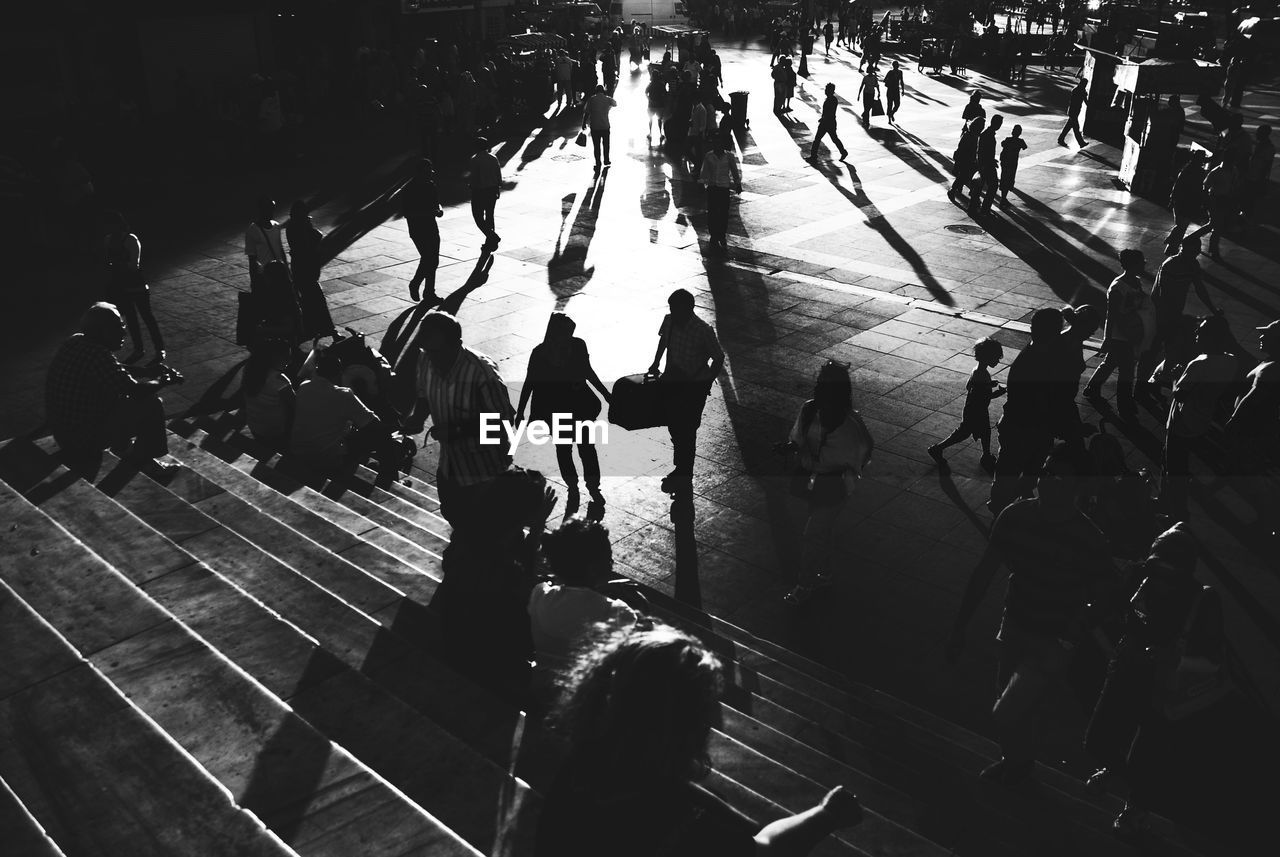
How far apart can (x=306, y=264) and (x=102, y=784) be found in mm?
9228

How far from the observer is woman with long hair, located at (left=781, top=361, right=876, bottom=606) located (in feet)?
22.2

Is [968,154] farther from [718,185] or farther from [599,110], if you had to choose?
[599,110]

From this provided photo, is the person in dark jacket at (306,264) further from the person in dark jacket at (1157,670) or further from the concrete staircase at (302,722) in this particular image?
the person in dark jacket at (1157,670)

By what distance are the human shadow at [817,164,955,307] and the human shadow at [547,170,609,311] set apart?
187 inches

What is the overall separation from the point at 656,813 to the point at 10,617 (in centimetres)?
359

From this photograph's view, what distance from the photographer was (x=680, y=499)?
8656mm

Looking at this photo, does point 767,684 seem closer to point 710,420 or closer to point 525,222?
point 710,420

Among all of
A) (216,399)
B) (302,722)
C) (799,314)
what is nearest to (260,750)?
(302,722)

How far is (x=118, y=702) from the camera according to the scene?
405 centimetres

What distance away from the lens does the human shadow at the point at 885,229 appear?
14312mm

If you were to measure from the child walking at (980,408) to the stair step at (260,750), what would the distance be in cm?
646

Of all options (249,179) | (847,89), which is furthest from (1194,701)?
(847,89)

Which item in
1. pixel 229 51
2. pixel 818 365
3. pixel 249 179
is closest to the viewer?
pixel 818 365

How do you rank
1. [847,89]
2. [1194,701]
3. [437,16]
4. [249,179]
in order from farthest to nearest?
[437,16] < [847,89] < [249,179] < [1194,701]
